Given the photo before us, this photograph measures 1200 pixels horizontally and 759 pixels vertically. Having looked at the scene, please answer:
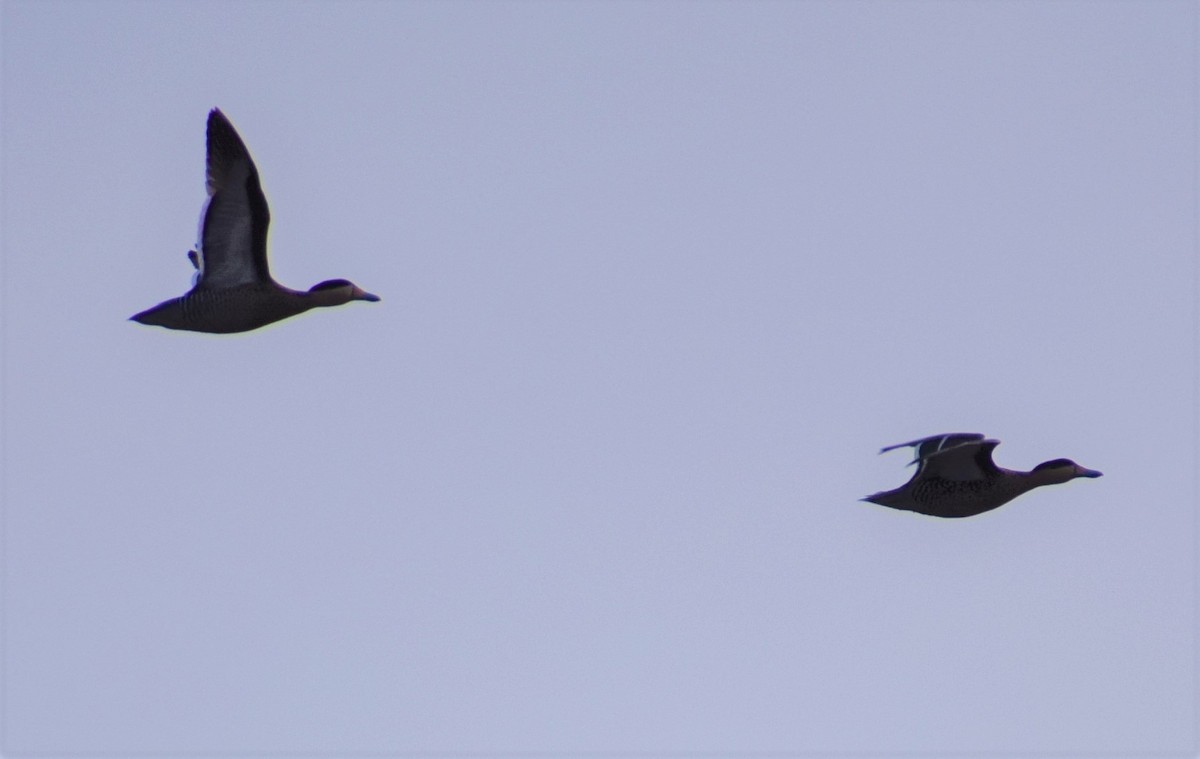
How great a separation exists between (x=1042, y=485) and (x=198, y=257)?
27.1ft

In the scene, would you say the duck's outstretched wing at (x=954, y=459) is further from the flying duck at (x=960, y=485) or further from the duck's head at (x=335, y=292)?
the duck's head at (x=335, y=292)

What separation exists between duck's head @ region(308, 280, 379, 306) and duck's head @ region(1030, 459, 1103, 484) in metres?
6.68

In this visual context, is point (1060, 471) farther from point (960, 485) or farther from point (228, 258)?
point (228, 258)

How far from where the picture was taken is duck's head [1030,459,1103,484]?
2494cm

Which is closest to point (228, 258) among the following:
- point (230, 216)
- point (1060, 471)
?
point (230, 216)

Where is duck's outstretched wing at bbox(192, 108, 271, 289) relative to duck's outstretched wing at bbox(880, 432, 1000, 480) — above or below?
above

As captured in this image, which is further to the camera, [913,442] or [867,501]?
[867,501]

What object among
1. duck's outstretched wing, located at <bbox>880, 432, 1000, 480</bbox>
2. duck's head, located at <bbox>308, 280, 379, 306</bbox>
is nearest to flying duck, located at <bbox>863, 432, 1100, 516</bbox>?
duck's outstretched wing, located at <bbox>880, 432, 1000, 480</bbox>

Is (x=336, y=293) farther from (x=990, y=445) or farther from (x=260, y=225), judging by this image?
(x=990, y=445)

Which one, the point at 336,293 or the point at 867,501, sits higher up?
the point at 336,293

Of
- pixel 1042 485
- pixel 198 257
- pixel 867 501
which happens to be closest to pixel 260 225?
pixel 198 257

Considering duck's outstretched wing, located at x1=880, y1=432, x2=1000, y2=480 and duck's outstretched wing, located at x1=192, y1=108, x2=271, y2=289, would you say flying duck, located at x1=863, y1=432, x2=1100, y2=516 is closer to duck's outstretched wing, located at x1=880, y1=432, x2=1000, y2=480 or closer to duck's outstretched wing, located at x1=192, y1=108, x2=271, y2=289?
duck's outstretched wing, located at x1=880, y1=432, x2=1000, y2=480

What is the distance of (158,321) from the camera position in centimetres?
2358

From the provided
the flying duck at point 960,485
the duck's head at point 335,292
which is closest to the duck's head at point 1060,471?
the flying duck at point 960,485
